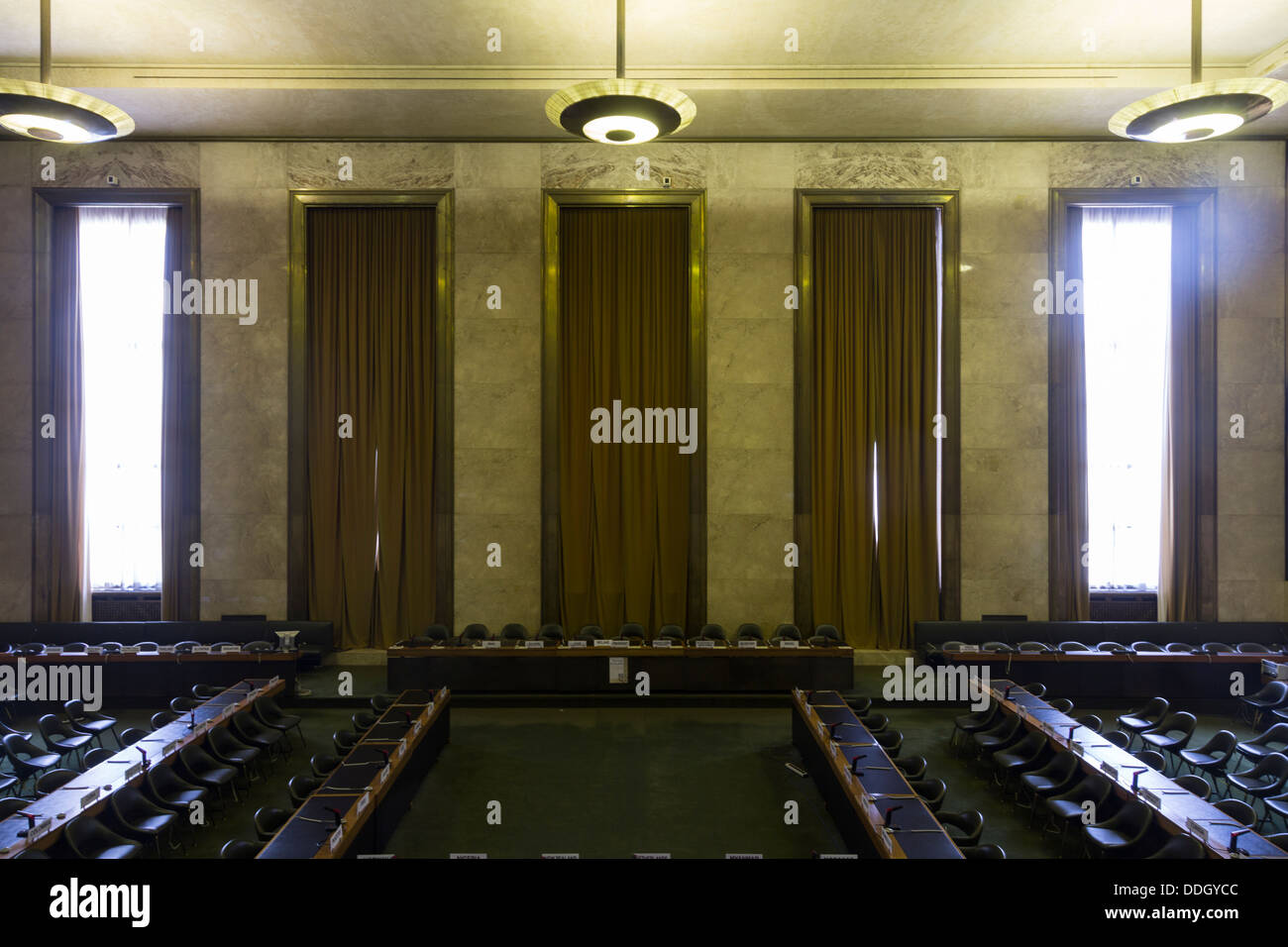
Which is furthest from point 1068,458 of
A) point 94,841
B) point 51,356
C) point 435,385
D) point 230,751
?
point 51,356

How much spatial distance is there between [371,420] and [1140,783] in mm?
10419

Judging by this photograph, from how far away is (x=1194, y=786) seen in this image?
6316 mm

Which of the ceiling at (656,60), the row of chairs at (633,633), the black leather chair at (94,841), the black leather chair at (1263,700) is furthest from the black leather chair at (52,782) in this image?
the black leather chair at (1263,700)

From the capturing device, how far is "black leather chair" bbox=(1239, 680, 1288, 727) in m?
9.27

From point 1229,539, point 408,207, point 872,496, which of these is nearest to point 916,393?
point 872,496

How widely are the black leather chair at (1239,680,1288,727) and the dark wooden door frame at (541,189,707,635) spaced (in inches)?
266

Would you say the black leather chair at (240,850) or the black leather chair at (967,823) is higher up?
the black leather chair at (240,850)

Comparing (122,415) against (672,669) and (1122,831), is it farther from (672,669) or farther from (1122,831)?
(1122,831)

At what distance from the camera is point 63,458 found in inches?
482

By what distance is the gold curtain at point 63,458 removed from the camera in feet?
40.0

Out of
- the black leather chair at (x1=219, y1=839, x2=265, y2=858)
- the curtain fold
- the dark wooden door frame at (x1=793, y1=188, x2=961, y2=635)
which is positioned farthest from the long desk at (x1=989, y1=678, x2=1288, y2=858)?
the black leather chair at (x1=219, y1=839, x2=265, y2=858)

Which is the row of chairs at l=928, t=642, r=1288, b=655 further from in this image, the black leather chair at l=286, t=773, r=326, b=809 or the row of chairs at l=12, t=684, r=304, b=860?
the row of chairs at l=12, t=684, r=304, b=860

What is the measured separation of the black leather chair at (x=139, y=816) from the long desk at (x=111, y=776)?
77mm

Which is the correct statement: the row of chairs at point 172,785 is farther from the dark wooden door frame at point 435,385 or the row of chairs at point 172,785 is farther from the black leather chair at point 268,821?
the dark wooden door frame at point 435,385
